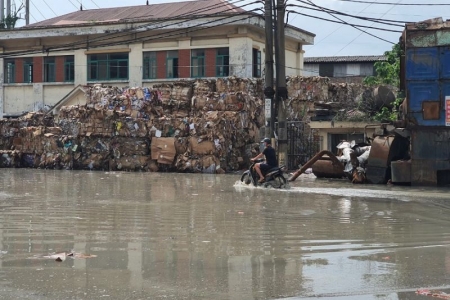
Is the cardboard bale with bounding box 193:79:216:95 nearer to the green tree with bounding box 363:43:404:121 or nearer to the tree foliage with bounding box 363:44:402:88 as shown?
the green tree with bounding box 363:43:404:121

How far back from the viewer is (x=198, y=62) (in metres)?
44.2

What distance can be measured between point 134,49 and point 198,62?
15.6ft

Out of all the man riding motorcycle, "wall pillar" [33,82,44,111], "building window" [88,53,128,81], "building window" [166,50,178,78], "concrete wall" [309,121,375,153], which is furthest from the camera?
"wall pillar" [33,82,44,111]

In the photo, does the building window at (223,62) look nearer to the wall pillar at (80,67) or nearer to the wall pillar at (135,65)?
the wall pillar at (135,65)

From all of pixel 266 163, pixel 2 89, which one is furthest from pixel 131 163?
pixel 2 89

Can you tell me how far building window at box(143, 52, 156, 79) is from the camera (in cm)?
4544

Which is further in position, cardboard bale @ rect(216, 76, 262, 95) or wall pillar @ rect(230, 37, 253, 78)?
wall pillar @ rect(230, 37, 253, 78)

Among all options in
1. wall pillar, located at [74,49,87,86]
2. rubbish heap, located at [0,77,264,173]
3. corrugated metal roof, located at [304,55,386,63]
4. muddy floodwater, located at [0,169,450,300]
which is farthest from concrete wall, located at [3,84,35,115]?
muddy floodwater, located at [0,169,450,300]

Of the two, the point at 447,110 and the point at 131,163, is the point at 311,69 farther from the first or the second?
the point at 447,110

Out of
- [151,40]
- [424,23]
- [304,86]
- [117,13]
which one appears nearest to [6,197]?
[424,23]

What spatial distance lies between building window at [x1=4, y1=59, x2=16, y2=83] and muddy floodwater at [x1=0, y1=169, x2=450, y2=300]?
34076 mm

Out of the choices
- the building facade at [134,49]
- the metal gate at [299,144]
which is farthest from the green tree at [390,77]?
the building facade at [134,49]

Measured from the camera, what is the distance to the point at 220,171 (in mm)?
31031

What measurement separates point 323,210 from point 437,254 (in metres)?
5.79
